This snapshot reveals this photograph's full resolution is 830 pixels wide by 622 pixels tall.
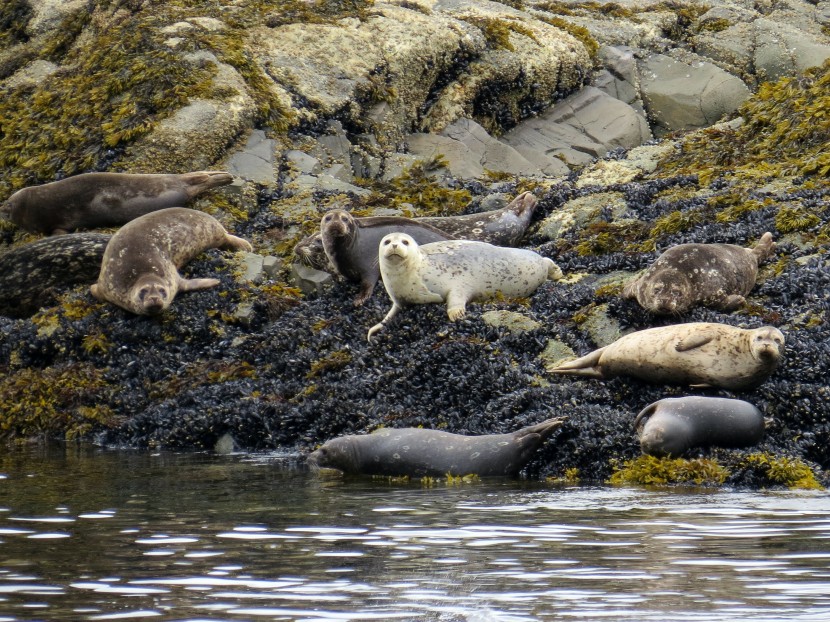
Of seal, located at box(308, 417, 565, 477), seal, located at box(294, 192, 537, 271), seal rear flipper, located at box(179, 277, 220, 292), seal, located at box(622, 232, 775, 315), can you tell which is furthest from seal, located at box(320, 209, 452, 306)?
seal, located at box(308, 417, 565, 477)

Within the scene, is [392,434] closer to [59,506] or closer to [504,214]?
[59,506]

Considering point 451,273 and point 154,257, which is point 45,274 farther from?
point 451,273

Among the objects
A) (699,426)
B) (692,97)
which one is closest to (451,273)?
(699,426)

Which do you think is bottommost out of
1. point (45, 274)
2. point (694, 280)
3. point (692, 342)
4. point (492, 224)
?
point (692, 342)

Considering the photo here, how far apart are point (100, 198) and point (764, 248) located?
6.69 metres

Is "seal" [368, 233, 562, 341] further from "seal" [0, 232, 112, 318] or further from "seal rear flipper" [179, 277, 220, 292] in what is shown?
"seal" [0, 232, 112, 318]

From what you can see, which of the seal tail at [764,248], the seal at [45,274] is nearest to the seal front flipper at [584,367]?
the seal tail at [764,248]

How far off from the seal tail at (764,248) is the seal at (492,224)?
8.43ft

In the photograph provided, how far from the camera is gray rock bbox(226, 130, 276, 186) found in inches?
548

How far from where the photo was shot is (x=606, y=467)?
7695 mm

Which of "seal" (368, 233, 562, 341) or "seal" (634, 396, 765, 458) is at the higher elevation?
"seal" (368, 233, 562, 341)

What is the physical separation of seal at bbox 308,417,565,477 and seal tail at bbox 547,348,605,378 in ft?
2.79

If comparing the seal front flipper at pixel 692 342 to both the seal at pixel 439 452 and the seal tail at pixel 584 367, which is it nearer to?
the seal tail at pixel 584 367

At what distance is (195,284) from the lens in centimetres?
1145
